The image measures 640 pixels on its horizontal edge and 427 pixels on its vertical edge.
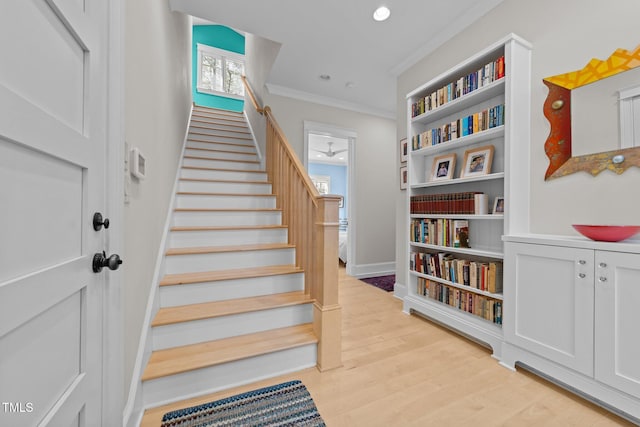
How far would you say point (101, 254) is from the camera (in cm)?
88

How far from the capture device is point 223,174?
3.29 meters

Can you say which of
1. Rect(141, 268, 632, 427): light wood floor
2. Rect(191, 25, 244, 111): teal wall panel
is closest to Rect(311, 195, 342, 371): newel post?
Rect(141, 268, 632, 427): light wood floor

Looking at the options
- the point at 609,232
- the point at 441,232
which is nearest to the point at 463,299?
the point at 441,232

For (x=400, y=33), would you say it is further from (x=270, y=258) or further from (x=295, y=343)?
(x=295, y=343)

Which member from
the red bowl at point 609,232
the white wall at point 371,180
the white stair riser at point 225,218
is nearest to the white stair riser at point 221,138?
the white wall at point 371,180

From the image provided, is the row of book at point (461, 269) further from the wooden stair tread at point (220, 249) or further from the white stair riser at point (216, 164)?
the white stair riser at point (216, 164)

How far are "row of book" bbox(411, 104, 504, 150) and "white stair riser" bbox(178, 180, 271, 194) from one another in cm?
174

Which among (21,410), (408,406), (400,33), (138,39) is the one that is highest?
(400,33)

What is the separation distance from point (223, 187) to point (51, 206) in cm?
240

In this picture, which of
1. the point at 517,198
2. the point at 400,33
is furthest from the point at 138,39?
the point at 517,198

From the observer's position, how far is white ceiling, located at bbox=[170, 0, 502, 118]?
2.24 metres

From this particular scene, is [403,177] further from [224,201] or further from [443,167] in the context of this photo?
[224,201]

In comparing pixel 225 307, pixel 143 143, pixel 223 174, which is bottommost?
pixel 225 307

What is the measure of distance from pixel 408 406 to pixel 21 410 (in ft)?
4.92
